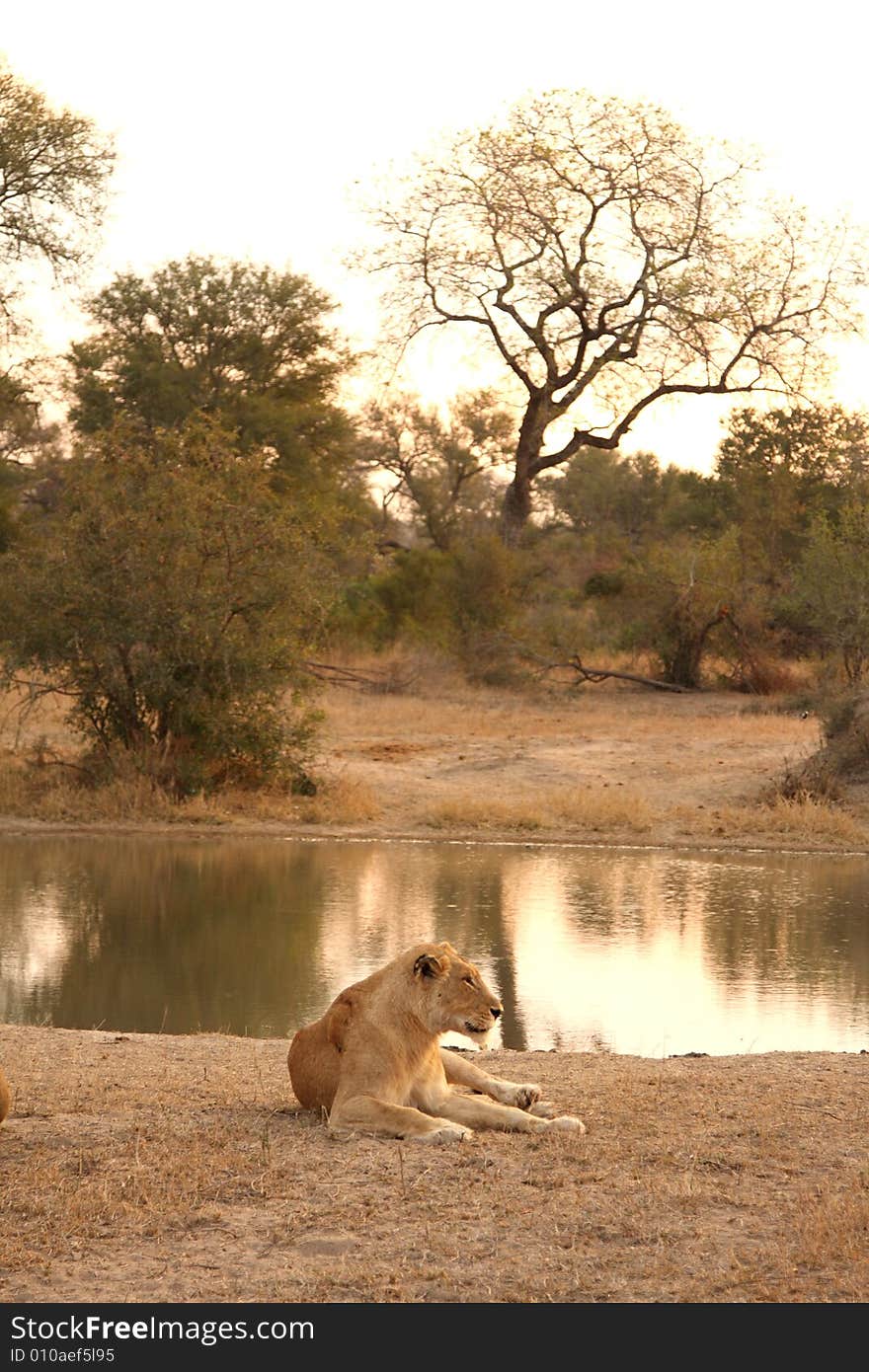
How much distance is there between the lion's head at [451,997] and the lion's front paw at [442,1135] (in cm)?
35

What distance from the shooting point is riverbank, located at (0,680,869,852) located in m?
18.2

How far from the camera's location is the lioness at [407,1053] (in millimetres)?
6434

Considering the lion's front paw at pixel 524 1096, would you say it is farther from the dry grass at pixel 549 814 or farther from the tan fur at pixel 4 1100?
the dry grass at pixel 549 814

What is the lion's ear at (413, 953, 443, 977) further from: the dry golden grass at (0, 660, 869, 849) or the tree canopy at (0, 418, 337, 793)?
the tree canopy at (0, 418, 337, 793)

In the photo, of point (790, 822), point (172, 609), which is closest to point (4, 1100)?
point (172, 609)

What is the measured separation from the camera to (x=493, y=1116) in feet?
21.6

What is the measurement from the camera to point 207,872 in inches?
614

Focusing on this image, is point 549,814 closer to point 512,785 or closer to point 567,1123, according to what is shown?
point 512,785

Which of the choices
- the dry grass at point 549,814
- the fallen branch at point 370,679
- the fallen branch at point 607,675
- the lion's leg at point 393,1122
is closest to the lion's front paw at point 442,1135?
the lion's leg at point 393,1122

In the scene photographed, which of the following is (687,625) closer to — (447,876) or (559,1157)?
(447,876)

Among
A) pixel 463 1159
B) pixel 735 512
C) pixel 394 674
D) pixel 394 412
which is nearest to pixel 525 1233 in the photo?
Result: pixel 463 1159

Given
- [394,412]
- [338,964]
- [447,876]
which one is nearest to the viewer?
[338,964]
